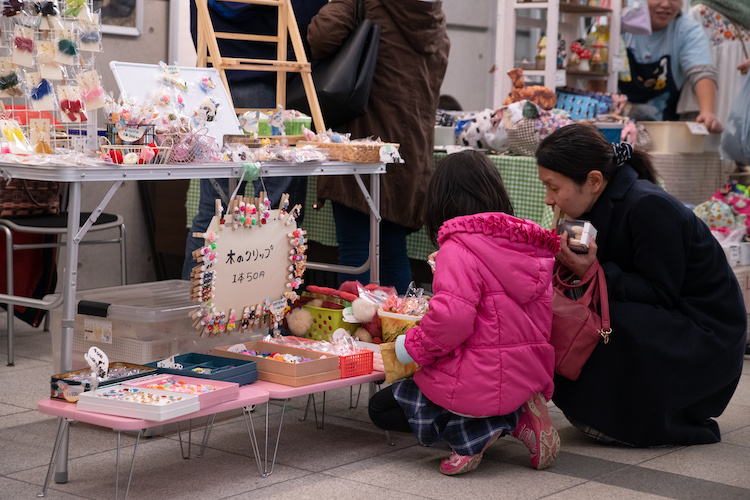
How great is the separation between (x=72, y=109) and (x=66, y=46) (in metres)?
0.19

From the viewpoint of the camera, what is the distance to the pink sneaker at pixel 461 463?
2.68 metres

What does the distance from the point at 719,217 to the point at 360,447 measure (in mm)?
2621

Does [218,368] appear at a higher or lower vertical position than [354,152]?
lower

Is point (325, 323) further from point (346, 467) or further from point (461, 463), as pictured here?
point (461, 463)

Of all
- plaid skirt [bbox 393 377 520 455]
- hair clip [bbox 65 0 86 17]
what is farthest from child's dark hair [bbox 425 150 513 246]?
hair clip [bbox 65 0 86 17]

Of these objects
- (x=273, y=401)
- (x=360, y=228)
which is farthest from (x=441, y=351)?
(x=360, y=228)

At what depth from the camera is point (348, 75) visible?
12.0 ft

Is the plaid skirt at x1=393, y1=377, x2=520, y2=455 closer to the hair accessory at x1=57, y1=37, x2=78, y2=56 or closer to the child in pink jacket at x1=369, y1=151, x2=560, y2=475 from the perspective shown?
the child in pink jacket at x1=369, y1=151, x2=560, y2=475

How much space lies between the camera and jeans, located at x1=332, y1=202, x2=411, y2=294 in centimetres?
400

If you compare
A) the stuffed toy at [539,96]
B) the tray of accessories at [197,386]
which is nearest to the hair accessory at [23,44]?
the tray of accessories at [197,386]

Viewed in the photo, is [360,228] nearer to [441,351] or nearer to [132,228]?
[441,351]

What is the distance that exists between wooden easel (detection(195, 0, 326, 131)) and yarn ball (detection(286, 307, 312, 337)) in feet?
2.45

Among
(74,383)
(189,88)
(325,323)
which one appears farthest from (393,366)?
(189,88)

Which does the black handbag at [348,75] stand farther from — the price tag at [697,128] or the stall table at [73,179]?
the price tag at [697,128]
